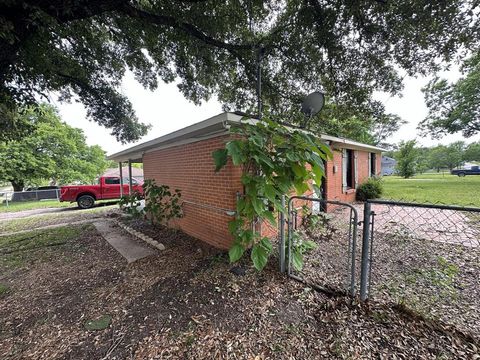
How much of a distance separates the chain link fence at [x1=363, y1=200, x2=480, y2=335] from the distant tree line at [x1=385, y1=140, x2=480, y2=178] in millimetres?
21659

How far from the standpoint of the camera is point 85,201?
1028 cm

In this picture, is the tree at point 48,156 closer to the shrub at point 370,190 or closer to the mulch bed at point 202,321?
the mulch bed at point 202,321

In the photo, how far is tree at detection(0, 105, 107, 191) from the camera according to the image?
15070mm

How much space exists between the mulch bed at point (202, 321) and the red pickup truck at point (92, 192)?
7.25m

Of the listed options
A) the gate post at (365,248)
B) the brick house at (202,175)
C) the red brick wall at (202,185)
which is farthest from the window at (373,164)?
the gate post at (365,248)

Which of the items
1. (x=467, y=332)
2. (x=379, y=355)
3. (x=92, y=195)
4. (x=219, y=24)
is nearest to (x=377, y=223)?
(x=467, y=332)

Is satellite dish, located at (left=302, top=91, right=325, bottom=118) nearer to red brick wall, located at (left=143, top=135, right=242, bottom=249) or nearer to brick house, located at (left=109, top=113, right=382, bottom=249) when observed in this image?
brick house, located at (left=109, top=113, right=382, bottom=249)

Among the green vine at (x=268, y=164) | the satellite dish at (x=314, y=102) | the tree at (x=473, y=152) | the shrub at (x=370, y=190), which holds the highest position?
the tree at (x=473, y=152)

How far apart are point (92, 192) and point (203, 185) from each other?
9.82m

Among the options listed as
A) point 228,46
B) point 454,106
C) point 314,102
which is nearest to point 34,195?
point 228,46

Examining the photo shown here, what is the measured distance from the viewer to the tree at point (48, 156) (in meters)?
15.1

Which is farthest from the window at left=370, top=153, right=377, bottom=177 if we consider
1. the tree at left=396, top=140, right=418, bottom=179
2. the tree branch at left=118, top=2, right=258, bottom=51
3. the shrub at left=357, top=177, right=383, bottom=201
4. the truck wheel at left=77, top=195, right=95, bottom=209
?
the truck wheel at left=77, top=195, right=95, bottom=209

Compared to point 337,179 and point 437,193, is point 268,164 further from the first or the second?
point 437,193

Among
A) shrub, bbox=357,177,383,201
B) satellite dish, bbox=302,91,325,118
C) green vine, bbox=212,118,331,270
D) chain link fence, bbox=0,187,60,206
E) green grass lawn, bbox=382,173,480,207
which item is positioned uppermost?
satellite dish, bbox=302,91,325,118
